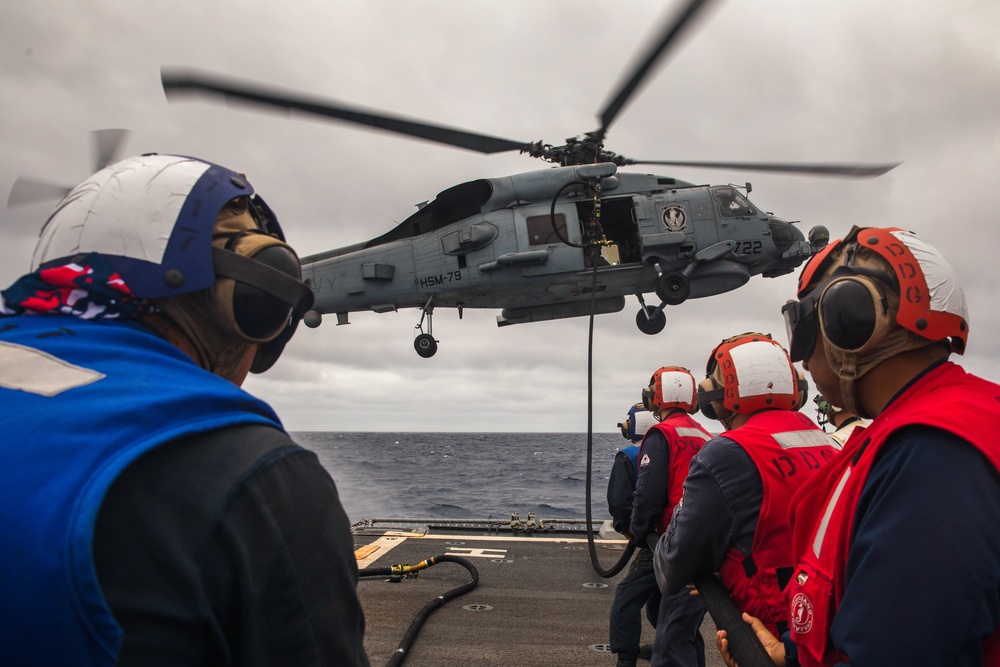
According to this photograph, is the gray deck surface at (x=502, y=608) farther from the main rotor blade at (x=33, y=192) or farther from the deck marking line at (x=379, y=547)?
the main rotor blade at (x=33, y=192)

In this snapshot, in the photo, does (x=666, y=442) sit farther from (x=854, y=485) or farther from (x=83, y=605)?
(x=83, y=605)

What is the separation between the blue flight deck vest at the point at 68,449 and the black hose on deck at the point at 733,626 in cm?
192

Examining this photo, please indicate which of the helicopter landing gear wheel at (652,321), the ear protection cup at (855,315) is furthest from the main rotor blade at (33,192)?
the helicopter landing gear wheel at (652,321)

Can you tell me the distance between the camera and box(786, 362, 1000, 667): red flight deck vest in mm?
1459

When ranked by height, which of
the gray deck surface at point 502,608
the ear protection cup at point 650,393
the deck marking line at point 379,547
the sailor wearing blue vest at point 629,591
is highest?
the ear protection cup at point 650,393

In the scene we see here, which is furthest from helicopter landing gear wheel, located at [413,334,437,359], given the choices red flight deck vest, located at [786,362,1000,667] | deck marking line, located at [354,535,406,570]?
red flight deck vest, located at [786,362,1000,667]

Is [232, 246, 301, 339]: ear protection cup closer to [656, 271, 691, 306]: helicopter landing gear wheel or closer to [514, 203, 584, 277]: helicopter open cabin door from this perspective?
[514, 203, 584, 277]: helicopter open cabin door

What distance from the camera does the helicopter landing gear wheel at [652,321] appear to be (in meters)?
12.4

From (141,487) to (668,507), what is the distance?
4.49m

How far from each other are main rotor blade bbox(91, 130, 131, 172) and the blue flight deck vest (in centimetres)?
155

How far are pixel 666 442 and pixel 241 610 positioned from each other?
425cm

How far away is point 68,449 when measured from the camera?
2.93ft

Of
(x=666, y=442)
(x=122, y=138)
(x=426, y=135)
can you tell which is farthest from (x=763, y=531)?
(x=426, y=135)

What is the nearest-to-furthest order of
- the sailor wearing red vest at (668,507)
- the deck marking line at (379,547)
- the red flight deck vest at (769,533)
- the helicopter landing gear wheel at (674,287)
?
1. the red flight deck vest at (769,533)
2. the sailor wearing red vest at (668,507)
3. the deck marking line at (379,547)
4. the helicopter landing gear wheel at (674,287)
